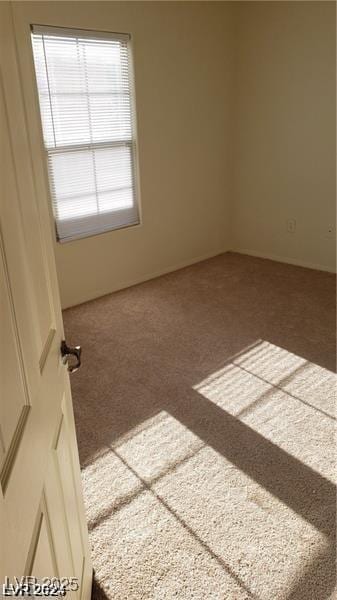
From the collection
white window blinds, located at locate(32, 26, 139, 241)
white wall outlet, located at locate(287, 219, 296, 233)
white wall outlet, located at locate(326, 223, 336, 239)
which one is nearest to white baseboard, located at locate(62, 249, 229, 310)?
white window blinds, located at locate(32, 26, 139, 241)

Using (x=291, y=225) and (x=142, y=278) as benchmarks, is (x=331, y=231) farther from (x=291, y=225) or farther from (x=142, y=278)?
(x=142, y=278)

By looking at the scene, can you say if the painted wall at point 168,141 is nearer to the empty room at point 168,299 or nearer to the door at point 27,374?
the empty room at point 168,299

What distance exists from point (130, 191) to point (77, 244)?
0.71 m

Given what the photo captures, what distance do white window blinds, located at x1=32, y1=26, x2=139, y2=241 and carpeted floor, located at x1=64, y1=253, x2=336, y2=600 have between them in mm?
871

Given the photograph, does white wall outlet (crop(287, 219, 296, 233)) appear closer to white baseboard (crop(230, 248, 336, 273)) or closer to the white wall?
the white wall

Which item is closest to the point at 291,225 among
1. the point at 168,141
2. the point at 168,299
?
the point at 168,141

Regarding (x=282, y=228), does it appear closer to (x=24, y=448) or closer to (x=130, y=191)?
(x=130, y=191)

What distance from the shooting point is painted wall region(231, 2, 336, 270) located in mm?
3803

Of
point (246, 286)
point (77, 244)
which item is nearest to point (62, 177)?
point (77, 244)

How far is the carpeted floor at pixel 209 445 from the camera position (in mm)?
1508

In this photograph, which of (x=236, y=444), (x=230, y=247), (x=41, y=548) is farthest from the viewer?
(x=230, y=247)

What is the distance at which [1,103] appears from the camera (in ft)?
2.42

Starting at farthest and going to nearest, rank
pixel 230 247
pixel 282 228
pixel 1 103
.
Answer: pixel 230 247 → pixel 282 228 → pixel 1 103

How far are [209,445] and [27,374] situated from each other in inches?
57.1
